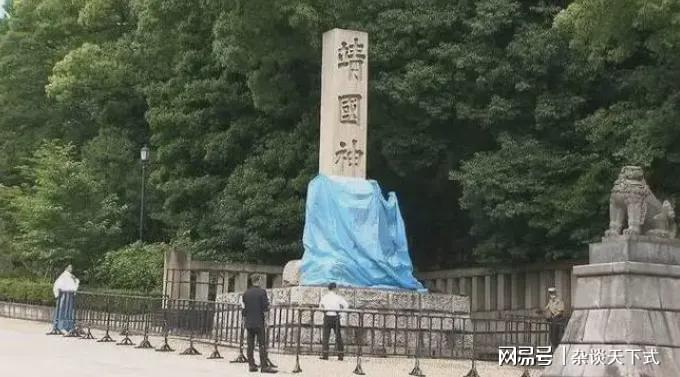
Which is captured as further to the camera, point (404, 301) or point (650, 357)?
point (404, 301)

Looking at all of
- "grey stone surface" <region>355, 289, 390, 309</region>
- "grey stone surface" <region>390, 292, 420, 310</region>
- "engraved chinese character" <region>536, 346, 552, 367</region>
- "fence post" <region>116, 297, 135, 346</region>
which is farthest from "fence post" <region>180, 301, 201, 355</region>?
"engraved chinese character" <region>536, 346, 552, 367</region>

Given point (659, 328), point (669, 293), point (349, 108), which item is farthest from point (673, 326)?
point (349, 108)

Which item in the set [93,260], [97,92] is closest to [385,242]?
[93,260]

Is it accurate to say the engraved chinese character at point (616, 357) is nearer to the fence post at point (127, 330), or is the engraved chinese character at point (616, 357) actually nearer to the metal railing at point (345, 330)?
the metal railing at point (345, 330)

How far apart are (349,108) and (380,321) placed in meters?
4.98

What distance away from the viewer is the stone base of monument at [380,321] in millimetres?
15469

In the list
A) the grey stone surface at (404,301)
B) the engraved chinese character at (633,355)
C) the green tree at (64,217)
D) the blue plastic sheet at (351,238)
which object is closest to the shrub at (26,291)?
the green tree at (64,217)

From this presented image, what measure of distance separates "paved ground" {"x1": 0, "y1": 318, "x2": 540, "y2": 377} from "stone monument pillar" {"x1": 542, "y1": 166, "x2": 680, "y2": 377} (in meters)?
3.57

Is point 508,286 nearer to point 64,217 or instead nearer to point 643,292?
point 64,217

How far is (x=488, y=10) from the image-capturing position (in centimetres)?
2153

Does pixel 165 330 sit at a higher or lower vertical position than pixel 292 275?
lower

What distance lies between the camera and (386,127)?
2395cm

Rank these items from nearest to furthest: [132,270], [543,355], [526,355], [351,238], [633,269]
Result: [633,269] → [543,355] → [526,355] → [351,238] → [132,270]

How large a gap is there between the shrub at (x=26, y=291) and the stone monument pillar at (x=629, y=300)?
17.2 metres
